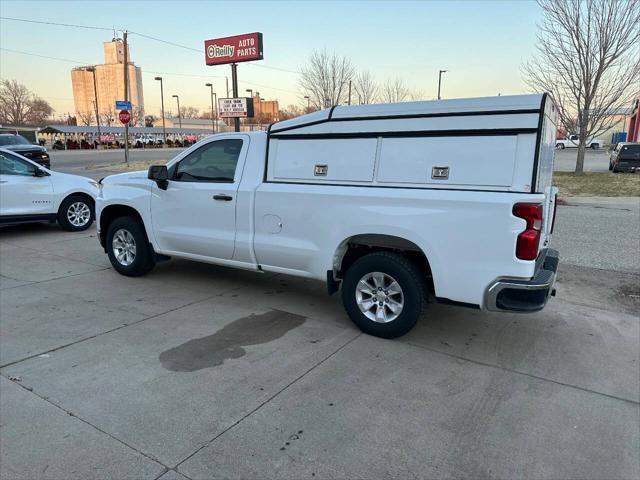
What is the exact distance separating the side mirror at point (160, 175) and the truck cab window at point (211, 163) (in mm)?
94

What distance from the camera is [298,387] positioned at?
3492 mm

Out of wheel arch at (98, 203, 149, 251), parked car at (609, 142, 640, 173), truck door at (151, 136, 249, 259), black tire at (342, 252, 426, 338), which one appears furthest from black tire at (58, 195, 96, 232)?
parked car at (609, 142, 640, 173)

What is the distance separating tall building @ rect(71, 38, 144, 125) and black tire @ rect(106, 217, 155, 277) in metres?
76.9

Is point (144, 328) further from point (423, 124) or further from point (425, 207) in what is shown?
point (423, 124)

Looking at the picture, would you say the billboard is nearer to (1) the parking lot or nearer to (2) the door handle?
(1) the parking lot

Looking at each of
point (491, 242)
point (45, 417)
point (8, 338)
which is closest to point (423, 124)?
point (491, 242)

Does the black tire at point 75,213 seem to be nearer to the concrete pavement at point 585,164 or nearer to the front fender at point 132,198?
the front fender at point 132,198

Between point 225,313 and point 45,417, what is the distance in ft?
6.99

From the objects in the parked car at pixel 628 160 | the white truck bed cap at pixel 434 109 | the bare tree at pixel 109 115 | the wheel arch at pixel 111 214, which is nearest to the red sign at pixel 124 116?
the wheel arch at pixel 111 214

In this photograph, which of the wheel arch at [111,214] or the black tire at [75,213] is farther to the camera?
the black tire at [75,213]

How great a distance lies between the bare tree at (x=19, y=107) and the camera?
9094 cm

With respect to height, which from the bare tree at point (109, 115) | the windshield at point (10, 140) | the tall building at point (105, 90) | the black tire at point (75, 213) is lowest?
the black tire at point (75, 213)

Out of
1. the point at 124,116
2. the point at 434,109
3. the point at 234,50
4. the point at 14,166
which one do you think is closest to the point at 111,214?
the point at 14,166

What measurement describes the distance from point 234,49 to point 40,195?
14036 mm
